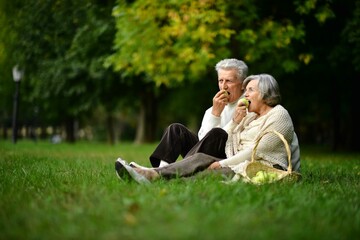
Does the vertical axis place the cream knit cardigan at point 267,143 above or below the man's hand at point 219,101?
below

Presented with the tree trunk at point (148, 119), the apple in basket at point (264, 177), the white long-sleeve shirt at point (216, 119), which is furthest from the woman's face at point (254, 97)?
the tree trunk at point (148, 119)

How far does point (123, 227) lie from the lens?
3268 millimetres

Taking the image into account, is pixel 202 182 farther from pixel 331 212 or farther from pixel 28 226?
pixel 28 226

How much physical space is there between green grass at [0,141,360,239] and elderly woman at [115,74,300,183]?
11.8 inches

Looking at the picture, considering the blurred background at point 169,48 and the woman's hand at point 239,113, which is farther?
the blurred background at point 169,48

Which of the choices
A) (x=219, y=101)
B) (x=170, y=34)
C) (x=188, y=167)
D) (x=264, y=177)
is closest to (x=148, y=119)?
(x=170, y=34)

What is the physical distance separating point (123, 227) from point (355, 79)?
608 inches

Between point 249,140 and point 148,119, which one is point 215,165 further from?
point 148,119

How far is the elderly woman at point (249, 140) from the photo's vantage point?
5.64 metres

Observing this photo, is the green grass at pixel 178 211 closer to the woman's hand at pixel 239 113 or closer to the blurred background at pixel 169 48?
the woman's hand at pixel 239 113

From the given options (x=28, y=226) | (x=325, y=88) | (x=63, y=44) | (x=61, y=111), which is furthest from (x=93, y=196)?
(x=61, y=111)

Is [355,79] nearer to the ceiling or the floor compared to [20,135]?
nearer to the ceiling

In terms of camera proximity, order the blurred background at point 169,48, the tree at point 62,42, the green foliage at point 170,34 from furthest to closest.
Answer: the tree at point 62,42 → the blurred background at point 169,48 → the green foliage at point 170,34

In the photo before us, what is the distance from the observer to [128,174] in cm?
541
